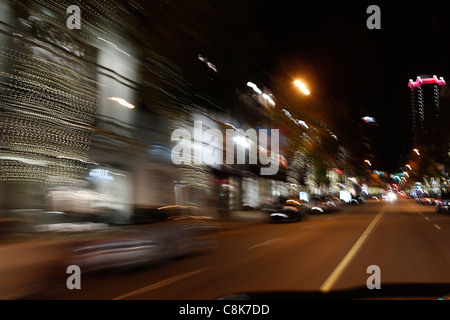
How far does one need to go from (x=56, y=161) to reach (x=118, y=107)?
353 cm

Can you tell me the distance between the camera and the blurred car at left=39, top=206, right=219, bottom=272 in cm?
730

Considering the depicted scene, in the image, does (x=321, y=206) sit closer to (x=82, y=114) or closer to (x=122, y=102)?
(x=122, y=102)

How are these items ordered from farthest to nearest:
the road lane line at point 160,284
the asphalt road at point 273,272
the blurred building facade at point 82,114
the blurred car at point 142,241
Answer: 1. the blurred building facade at point 82,114
2. the blurred car at point 142,241
3. the asphalt road at point 273,272
4. the road lane line at point 160,284

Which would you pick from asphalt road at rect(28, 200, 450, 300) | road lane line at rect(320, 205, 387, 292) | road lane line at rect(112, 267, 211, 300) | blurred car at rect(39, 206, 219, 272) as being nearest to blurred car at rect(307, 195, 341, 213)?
road lane line at rect(320, 205, 387, 292)

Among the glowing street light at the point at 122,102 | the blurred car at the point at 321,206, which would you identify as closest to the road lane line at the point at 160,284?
the glowing street light at the point at 122,102

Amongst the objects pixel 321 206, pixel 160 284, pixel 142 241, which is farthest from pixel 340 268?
pixel 321 206

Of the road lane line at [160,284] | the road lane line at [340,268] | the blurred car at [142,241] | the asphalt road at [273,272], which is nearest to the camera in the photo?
the road lane line at [160,284]

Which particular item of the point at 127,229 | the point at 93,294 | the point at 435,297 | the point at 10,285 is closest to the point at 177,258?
the point at 127,229

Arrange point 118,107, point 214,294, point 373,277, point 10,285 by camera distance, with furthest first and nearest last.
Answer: point 118,107, point 373,277, point 214,294, point 10,285

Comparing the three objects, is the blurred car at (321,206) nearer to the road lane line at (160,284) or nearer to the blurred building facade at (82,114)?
the blurred building facade at (82,114)

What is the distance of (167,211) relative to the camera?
30.8 ft

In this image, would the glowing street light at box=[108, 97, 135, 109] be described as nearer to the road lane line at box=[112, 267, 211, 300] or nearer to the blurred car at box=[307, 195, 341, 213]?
the road lane line at box=[112, 267, 211, 300]

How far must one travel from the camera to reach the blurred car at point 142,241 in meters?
7.30

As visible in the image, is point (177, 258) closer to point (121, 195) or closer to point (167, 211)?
point (167, 211)
